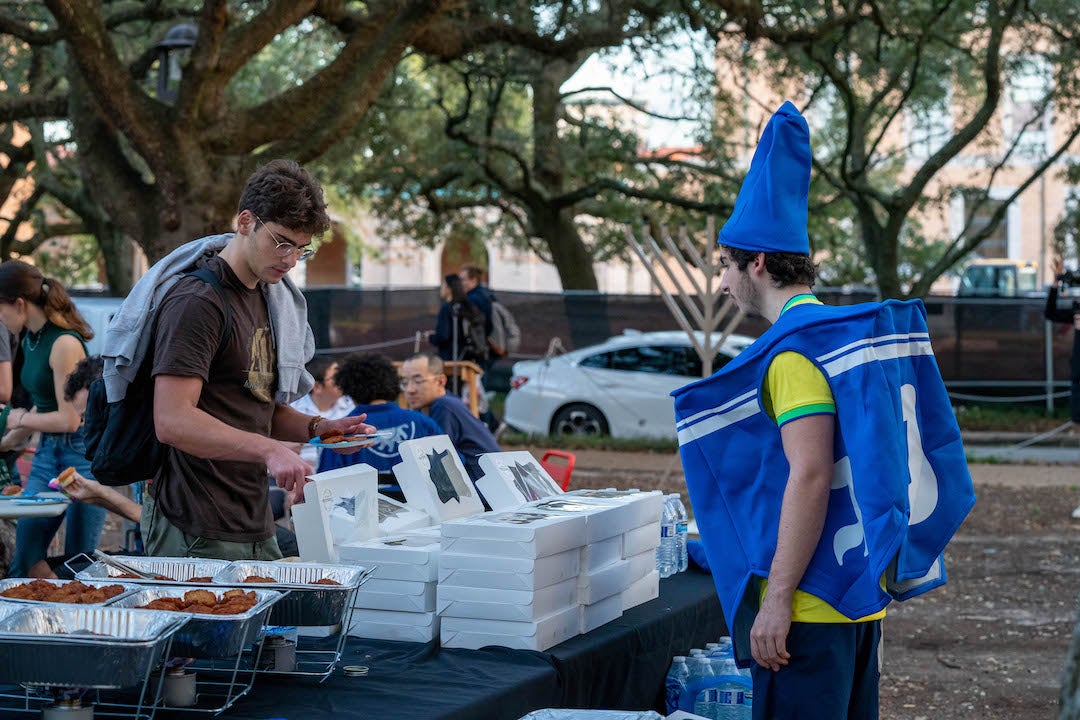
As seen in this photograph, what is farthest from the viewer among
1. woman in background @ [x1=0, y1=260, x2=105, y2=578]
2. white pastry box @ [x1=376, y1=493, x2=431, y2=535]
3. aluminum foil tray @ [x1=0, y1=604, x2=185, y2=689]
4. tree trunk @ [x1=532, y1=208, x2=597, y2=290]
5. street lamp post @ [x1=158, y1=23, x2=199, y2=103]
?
tree trunk @ [x1=532, y1=208, x2=597, y2=290]

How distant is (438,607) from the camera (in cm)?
337

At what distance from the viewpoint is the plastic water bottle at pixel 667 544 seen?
15.2ft

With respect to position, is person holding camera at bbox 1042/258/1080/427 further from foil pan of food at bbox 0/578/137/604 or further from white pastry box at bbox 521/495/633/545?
foil pan of food at bbox 0/578/137/604

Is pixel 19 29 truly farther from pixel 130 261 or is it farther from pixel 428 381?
pixel 130 261


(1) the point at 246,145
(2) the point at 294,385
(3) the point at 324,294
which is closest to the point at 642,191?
(3) the point at 324,294

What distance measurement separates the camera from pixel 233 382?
335 cm

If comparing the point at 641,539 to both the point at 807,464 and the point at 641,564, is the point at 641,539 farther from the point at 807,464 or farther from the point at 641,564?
the point at 807,464

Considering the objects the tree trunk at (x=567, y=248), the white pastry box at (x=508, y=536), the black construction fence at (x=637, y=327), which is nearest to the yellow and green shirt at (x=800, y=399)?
the white pastry box at (x=508, y=536)

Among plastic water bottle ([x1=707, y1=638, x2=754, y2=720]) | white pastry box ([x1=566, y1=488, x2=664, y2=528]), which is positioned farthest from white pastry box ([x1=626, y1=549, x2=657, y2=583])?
plastic water bottle ([x1=707, y1=638, x2=754, y2=720])

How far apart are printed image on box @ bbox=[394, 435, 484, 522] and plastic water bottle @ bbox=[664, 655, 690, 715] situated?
2.77 ft

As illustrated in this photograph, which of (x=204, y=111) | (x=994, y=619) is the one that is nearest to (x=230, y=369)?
(x=994, y=619)

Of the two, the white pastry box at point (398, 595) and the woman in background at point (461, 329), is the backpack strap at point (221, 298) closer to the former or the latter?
the white pastry box at point (398, 595)

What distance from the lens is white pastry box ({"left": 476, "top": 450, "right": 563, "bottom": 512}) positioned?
4082mm

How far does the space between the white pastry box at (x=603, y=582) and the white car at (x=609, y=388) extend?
40.9ft
